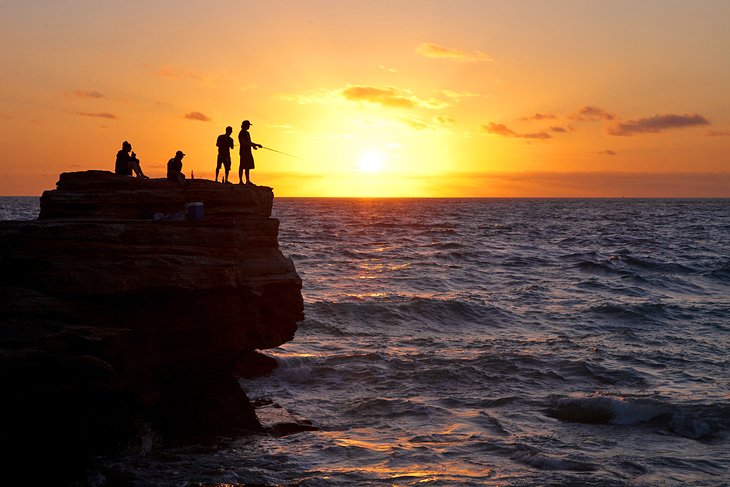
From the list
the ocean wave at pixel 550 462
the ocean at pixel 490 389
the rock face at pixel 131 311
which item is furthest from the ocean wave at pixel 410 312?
the ocean wave at pixel 550 462

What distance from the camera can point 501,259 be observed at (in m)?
58.8

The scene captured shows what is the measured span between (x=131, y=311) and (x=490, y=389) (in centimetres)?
1152

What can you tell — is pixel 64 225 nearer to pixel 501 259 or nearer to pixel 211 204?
pixel 211 204

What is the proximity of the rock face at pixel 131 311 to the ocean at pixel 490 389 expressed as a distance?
51.0 inches

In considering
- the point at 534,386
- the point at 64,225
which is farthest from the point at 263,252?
the point at 534,386

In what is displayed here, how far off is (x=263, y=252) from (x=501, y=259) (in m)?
43.9

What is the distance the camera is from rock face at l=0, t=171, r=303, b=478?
1205cm

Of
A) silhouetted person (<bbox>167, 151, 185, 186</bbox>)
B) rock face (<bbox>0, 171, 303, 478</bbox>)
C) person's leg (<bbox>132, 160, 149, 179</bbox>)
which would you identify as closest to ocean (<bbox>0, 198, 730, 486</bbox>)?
rock face (<bbox>0, 171, 303, 478</bbox>)

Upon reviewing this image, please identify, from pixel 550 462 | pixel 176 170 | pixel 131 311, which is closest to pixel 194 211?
pixel 176 170

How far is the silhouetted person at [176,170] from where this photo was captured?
55.5 feet

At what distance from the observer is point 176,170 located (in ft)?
57.0

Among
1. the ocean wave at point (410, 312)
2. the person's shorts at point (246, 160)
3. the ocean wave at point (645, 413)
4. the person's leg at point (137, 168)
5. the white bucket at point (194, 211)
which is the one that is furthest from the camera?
the ocean wave at point (410, 312)

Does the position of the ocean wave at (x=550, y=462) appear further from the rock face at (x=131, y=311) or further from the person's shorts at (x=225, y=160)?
the person's shorts at (x=225, y=160)

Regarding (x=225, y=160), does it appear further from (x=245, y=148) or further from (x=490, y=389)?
(x=490, y=389)
